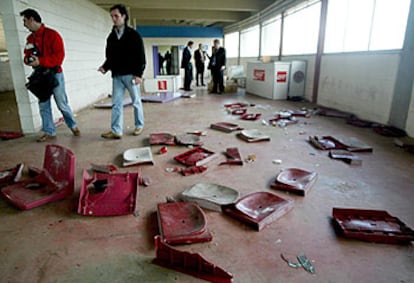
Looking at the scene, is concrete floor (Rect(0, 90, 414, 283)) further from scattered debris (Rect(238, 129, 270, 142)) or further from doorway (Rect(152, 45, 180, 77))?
doorway (Rect(152, 45, 180, 77))

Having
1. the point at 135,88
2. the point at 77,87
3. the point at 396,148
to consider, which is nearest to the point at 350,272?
the point at 396,148

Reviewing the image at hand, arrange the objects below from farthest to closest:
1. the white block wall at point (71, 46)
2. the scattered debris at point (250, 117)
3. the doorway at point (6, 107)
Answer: the scattered debris at point (250, 117) < the doorway at point (6, 107) < the white block wall at point (71, 46)

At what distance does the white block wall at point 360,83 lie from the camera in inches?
167

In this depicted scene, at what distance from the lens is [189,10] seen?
11.6 m

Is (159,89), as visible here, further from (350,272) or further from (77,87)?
(350,272)

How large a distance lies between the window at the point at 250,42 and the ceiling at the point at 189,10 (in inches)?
25.6

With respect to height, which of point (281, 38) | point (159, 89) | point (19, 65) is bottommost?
point (159, 89)

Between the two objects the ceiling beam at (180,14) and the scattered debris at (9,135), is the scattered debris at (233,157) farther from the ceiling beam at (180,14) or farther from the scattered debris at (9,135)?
the ceiling beam at (180,14)

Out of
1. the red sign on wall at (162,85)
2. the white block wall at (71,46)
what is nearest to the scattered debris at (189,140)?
the white block wall at (71,46)

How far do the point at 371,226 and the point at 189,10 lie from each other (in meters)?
11.8

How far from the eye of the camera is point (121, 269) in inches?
54.3

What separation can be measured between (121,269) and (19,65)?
3561 mm

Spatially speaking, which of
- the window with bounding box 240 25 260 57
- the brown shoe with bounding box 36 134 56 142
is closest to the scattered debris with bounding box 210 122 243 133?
the brown shoe with bounding box 36 134 56 142

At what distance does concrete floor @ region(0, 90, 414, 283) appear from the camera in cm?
136
